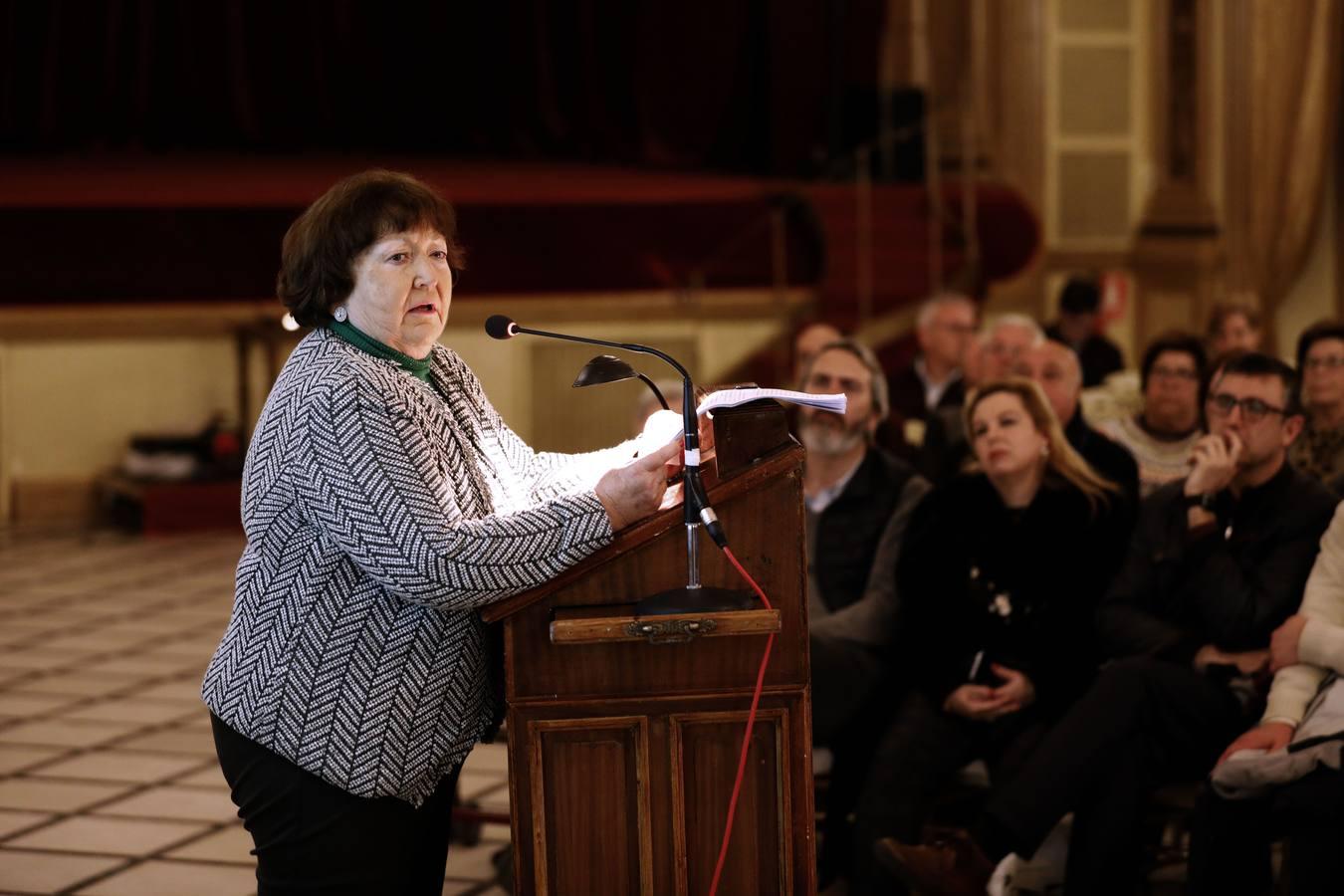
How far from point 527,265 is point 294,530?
287 inches

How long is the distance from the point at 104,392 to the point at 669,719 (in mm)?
7730

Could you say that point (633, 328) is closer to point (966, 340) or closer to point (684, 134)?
point (684, 134)

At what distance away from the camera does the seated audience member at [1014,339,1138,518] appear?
4.25 m

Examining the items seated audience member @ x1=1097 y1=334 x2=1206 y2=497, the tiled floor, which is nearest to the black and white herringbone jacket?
the tiled floor

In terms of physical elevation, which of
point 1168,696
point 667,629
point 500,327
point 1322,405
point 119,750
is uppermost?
point 500,327

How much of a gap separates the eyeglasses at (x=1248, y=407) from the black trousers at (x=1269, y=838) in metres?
0.84

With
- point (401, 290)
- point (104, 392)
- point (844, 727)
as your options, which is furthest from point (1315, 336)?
point (104, 392)

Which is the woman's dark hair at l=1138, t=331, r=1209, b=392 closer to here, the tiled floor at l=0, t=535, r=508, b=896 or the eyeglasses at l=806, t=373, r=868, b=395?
the eyeglasses at l=806, t=373, r=868, b=395

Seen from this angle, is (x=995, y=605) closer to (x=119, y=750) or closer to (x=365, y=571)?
(x=365, y=571)

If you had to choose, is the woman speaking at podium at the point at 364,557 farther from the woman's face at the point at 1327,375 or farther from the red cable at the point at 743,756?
the woman's face at the point at 1327,375

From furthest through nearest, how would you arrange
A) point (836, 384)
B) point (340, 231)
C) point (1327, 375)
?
1. point (1327, 375)
2. point (836, 384)
3. point (340, 231)

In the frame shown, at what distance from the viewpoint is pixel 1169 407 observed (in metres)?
4.87

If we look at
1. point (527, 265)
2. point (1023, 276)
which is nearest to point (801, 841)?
point (527, 265)

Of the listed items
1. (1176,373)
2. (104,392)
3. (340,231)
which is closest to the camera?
(340,231)
